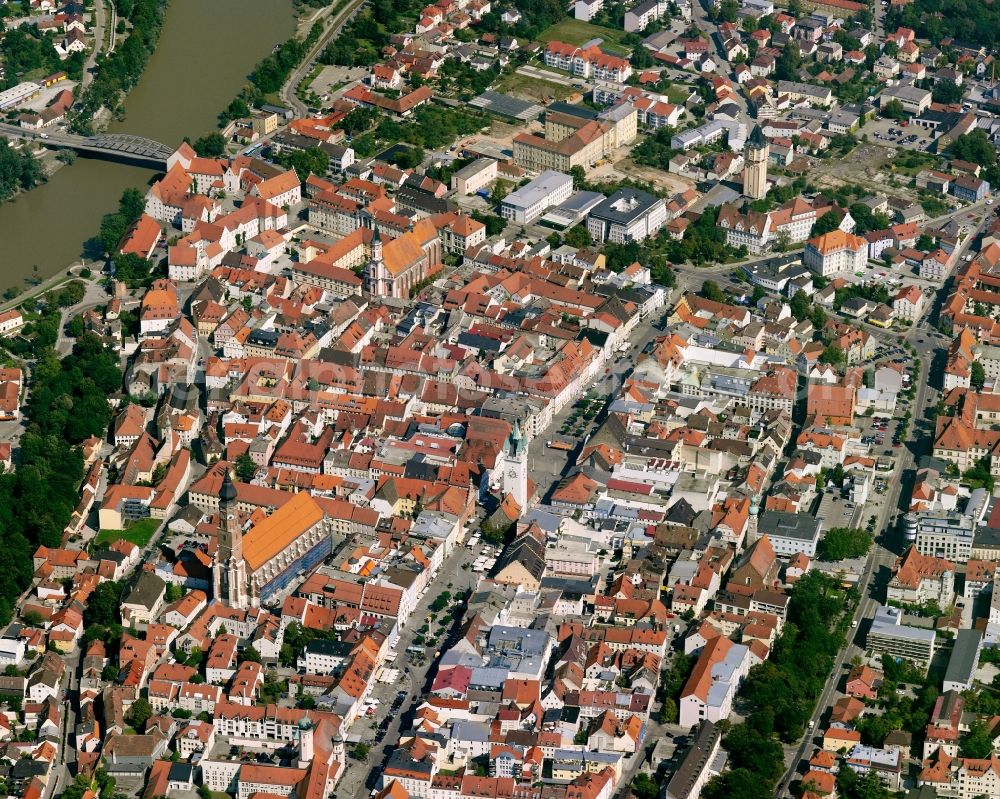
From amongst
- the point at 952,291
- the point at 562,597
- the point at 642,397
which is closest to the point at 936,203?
the point at 952,291

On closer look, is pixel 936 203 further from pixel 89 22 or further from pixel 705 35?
pixel 89 22

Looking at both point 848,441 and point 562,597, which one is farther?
point 848,441

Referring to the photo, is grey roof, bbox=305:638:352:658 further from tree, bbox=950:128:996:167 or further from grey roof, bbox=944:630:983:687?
tree, bbox=950:128:996:167

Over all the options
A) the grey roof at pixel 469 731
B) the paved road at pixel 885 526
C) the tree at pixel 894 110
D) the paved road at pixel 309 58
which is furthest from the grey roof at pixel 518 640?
the tree at pixel 894 110

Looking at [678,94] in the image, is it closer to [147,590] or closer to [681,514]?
[681,514]

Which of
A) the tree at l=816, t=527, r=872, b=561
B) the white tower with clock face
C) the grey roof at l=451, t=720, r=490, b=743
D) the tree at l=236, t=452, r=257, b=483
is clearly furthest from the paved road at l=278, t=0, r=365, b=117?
the grey roof at l=451, t=720, r=490, b=743

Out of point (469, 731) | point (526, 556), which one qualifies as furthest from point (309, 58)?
point (469, 731)
